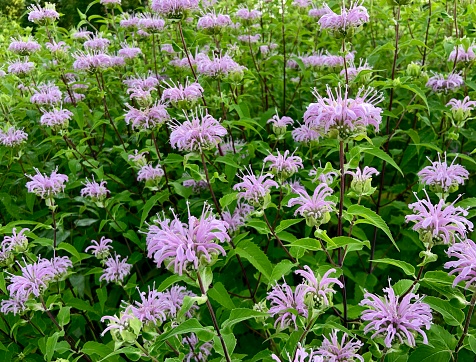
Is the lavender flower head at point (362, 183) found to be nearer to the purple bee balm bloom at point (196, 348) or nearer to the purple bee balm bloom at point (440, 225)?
the purple bee balm bloom at point (440, 225)

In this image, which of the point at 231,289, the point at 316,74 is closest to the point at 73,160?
the point at 231,289

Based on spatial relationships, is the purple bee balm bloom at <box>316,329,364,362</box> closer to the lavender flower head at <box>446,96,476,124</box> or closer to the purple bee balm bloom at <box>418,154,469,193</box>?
the purple bee balm bloom at <box>418,154,469,193</box>

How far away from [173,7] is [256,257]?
4.21 feet

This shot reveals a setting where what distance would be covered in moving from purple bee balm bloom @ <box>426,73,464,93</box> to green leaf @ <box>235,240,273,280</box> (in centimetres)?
137

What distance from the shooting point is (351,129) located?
1.29m

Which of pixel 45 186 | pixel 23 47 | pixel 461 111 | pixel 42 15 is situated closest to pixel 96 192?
pixel 45 186

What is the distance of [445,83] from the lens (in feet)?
7.14

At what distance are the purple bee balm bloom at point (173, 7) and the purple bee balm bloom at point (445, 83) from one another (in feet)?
4.07

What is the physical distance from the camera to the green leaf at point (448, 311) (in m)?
1.17

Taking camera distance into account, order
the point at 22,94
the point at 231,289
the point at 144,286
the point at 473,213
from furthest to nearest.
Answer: the point at 22,94
the point at 144,286
the point at 231,289
the point at 473,213

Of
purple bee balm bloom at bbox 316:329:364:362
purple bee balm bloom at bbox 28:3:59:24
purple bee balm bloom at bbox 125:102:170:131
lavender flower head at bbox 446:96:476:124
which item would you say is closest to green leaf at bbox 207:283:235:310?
purple bee balm bloom at bbox 316:329:364:362

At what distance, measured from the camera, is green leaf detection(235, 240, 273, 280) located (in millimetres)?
1379

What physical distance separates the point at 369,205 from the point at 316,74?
3.06 ft

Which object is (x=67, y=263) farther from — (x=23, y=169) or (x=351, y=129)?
(x=351, y=129)
